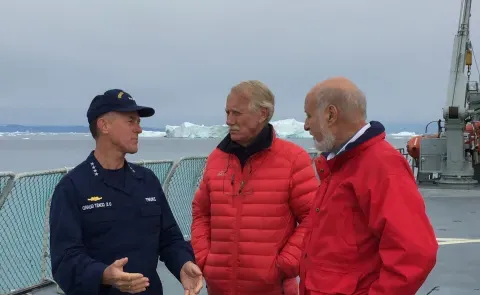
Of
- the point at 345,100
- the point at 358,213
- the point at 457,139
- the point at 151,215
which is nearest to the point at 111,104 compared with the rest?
the point at 151,215

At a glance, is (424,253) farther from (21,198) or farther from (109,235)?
(21,198)

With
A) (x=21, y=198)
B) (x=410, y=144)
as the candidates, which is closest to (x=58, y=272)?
(x=21, y=198)

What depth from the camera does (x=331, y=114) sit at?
7.48ft

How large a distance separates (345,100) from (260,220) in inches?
44.2

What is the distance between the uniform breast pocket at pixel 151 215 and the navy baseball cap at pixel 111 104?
0.48 meters

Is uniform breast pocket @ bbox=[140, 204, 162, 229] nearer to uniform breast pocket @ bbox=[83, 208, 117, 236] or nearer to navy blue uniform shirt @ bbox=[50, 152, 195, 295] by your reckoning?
navy blue uniform shirt @ bbox=[50, 152, 195, 295]

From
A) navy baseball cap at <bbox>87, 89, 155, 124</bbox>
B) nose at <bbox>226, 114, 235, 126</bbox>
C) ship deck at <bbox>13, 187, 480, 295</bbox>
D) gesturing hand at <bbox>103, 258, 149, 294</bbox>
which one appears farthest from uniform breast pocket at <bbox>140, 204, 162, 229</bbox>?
ship deck at <bbox>13, 187, 480, 295</bbox>

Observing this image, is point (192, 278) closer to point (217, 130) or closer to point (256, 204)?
point (256, 204)

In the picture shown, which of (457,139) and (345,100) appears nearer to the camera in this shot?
(345,100)

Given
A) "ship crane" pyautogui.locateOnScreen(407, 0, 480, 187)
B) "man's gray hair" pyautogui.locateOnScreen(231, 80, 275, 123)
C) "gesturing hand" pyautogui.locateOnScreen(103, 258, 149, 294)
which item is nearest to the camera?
"gesturing hand" pyautogui.locateOnScreen(103, 258, 149, 294)

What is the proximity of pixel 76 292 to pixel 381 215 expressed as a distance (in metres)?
1.33

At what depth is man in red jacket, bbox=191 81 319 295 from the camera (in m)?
3.13

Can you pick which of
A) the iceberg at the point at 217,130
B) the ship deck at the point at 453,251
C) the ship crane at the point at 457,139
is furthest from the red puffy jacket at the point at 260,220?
the iceberg at the point at 217,130

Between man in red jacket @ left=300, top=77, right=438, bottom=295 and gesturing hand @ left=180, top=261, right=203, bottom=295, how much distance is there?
1.80 ft
